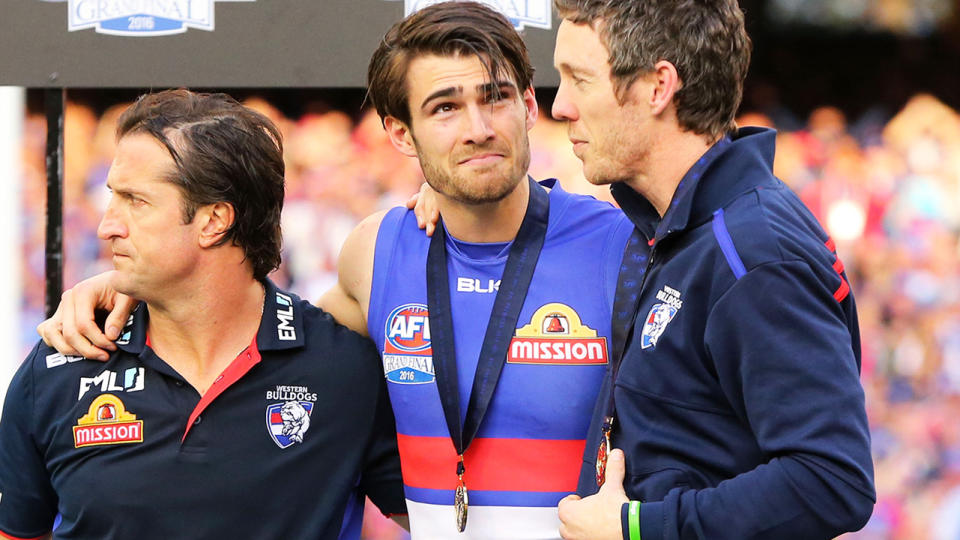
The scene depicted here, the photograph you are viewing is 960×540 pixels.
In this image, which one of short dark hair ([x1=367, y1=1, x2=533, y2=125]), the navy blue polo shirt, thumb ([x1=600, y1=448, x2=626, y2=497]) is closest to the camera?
thumb ([x1=600, y1=448, x2=626, y2=497])

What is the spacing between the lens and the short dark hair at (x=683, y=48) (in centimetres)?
210

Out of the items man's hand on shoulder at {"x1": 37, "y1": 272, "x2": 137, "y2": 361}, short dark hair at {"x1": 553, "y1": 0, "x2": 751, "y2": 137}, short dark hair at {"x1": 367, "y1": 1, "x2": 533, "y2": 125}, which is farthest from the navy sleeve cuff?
man's hand on shoulder at {"x1": 37, "y1": 272, "x2": 137, "y2": 361}

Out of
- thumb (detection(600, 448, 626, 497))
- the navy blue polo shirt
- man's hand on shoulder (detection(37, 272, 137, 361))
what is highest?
man's hand on shoulder (detection(37, 272, 137, 361))

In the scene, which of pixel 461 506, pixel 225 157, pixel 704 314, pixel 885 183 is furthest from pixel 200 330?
pixel 885 183

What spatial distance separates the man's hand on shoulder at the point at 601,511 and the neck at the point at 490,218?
29.5 inches

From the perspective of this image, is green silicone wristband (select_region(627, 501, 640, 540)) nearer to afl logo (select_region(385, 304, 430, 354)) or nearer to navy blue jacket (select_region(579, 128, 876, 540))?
navy blue jacket (select_region(579, 128, 876, 540))

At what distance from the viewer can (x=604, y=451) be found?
2131 millimetres

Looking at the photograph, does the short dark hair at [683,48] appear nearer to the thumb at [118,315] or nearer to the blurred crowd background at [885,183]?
the thumb at [118,315]

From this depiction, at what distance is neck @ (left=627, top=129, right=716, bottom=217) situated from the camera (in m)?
2.12

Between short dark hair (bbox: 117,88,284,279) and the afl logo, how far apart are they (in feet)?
1.14

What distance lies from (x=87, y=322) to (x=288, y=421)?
50 centimetres

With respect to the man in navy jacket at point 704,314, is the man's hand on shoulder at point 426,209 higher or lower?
higher

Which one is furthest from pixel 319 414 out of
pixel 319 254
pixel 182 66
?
pixel 319 254

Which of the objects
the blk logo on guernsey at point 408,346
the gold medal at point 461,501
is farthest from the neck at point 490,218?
the gold medal at point 461,501
